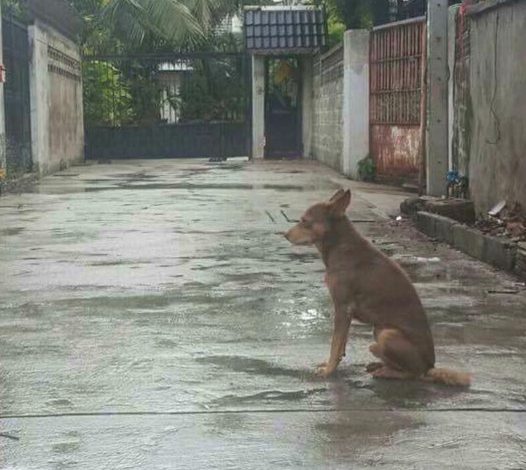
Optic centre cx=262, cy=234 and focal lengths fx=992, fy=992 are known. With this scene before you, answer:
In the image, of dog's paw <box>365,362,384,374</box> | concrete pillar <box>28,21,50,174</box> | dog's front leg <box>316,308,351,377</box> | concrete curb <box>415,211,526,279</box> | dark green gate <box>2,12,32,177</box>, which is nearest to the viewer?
dog's front leg <box>316,308,351,377</box>

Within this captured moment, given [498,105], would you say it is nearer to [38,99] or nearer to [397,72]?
[397,72]

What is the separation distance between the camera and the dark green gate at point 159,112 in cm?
2986

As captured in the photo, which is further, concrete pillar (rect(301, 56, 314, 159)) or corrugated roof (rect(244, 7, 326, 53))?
concrete pillar (rect(301, 56, 314, 159))

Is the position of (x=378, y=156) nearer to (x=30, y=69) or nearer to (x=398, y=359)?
(x=30, y=69)

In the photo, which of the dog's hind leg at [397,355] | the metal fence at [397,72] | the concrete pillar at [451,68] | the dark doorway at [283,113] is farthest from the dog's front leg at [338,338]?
the dark doorway at [283,113]

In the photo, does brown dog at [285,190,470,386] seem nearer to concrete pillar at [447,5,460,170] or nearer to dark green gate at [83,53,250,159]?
concrete pillar at [447,5,460,170]

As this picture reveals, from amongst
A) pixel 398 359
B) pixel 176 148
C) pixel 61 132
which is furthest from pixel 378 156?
pixel 398 359

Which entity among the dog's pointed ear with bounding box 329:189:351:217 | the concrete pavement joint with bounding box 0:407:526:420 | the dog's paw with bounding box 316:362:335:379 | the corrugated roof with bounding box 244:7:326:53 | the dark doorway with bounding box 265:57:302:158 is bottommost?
the concrete pavement joint with bounding box 0:407:526:420

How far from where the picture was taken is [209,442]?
4.43 meters

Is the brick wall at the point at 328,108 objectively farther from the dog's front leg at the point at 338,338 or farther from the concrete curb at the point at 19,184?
the dog's front leg at the point at 338,338

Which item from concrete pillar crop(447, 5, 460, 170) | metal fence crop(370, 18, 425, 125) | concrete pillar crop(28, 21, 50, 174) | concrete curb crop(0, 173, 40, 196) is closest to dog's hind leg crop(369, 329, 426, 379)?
concrete pillar crop(447, 5, 460, 170)

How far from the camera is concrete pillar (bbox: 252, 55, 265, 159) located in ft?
92.3

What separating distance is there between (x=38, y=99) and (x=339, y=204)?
17.3 meters

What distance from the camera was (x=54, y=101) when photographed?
2420cm
